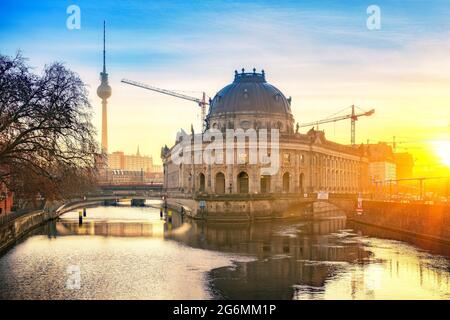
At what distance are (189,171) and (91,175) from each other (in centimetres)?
6535

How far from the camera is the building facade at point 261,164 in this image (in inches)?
4274

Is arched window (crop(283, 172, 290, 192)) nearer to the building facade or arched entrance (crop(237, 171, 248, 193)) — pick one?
the building facade

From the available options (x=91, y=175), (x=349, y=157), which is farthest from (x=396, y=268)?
(x=349, y=157)

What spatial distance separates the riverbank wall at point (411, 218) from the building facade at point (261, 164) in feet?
71.6

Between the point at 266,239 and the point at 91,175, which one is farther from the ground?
the point at 91,175

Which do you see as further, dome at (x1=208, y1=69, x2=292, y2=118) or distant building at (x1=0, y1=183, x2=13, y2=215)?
dome at (x1=208, y1=69, x2=292, y2=118)

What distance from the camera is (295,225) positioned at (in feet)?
280

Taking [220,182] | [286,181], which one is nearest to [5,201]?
[220,182]

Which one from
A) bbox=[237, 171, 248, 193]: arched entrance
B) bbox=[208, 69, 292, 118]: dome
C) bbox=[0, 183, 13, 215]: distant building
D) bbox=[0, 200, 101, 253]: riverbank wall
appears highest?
bbox=[208, 69, 292, 118]: dome

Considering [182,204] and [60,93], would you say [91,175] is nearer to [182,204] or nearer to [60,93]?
[60,93]

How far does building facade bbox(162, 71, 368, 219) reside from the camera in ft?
356

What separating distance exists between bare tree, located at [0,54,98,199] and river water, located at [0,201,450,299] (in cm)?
722

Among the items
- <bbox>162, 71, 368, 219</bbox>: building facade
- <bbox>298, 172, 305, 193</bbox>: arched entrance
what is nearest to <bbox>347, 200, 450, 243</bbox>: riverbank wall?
<bbox>162, 71, 368, 219</bbox>: building facade
